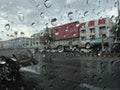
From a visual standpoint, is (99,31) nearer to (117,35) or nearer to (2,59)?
(117,35)

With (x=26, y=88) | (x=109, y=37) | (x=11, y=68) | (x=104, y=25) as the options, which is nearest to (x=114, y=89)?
(x=26, y=88)

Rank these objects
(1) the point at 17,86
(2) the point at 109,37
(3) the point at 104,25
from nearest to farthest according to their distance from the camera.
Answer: (1) the point at 17,86 < (2) the point at 109,37 < (3) the point at 104,25

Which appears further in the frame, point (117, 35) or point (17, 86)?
point (117, 35)

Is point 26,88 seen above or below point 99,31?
below

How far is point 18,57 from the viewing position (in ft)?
36.1

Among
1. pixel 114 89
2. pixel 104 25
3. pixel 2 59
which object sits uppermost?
pixel 104 25

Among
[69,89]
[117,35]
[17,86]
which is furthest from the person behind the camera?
[117,35]

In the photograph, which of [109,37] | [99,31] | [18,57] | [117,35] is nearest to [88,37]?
[99,31]

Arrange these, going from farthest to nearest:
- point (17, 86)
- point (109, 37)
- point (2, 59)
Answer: point (109, 37)
point (2, 59)
point (17, 86)

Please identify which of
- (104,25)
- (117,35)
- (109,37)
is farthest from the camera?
(104,25)

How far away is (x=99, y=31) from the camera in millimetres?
54656

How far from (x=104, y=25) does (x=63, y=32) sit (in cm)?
989

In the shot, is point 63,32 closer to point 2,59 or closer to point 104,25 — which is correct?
point 104,25

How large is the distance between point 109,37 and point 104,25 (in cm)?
574
